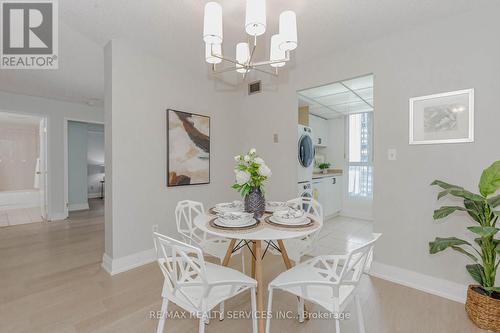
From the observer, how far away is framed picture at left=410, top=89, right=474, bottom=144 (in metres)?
1.91

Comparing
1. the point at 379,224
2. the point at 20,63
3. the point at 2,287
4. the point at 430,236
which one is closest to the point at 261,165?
the point at 379,224

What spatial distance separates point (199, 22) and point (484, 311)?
3159mm

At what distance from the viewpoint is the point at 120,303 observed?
1.87 metres

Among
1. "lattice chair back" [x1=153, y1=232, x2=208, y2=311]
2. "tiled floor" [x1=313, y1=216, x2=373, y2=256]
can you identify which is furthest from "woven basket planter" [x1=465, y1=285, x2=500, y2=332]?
"lattice chair back" [x1=153, y1=232, x2=208, y2=311]

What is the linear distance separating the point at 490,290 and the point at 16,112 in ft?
22.0

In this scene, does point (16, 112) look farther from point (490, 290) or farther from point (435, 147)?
point (490, 290)

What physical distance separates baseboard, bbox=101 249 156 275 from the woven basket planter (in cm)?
295

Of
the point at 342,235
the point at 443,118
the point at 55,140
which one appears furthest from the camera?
the point at 55,140

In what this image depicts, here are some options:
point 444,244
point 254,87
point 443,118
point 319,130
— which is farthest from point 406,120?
point 319,130

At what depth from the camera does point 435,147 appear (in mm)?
2059

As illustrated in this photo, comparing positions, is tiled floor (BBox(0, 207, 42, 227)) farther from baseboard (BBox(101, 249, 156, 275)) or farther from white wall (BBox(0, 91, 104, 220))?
baseboard (BBox(101, 249, 156, 275))

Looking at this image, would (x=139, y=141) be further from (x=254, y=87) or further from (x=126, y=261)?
(x=254, y=87)

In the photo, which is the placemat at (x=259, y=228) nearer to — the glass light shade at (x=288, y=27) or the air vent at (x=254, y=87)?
the glass light shade at (x=288, y=27)

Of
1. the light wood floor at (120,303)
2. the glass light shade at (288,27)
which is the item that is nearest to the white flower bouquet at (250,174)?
the glass light shade at (288,27)
